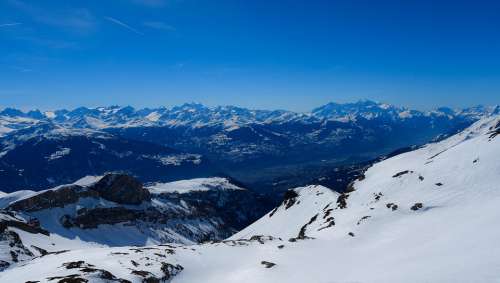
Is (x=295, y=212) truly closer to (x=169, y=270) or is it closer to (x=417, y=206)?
(x=417, y=206)

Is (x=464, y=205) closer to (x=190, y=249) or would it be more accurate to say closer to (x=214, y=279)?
(x=214, y=279)

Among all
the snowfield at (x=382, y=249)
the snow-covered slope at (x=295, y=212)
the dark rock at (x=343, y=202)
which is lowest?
the snow-covered slope at (x=295, y=212)

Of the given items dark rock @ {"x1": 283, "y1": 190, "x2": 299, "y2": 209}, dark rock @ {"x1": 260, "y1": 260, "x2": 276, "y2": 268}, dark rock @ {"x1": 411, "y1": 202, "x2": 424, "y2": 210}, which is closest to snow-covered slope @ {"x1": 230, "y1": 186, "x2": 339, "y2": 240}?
dark rock @ {"x1": 283, "y1": 190, "x2": 299, "y2": 209}

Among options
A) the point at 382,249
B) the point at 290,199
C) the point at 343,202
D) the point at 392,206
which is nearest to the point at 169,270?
the point at 382,249

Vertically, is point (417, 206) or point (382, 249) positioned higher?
point (417, 206)

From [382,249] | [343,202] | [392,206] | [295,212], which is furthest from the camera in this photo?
[295,212]

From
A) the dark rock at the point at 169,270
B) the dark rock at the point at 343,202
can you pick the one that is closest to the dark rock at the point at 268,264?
the dark rock at the point at 169,270

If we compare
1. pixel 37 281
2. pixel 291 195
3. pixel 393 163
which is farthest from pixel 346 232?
pixel 291 195

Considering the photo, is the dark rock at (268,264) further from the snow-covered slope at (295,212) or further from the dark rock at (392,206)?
the snow-covered slope at (295,212)

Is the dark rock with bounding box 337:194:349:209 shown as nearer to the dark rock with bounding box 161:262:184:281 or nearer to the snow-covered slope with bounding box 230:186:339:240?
the snow-covered slope with bounding box 230:186:339:240
